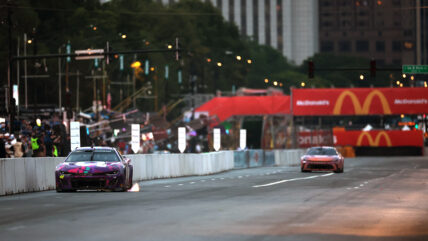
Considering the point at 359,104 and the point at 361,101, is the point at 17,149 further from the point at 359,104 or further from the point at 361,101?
the point at 359,104

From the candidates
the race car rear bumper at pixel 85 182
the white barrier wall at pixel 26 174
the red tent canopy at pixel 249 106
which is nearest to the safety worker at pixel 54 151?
the white barrier wall at pixel 26 174

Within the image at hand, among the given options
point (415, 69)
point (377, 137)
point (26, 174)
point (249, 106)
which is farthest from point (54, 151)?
point (377, 137)

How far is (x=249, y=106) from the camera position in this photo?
89.6 m

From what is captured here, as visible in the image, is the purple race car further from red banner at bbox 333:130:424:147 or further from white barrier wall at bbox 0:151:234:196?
red banner at bbox 333:130:424:147

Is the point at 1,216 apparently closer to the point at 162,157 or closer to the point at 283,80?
the point at 162,157

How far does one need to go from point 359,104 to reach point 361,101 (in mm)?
389

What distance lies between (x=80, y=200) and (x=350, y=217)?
7.20 metres

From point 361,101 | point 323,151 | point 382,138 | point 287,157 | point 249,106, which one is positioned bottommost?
point 287,157

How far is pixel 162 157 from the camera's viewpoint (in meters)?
40.1

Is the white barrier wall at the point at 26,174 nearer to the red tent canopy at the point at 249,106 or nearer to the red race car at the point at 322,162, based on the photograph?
the red race car at the point at 322,162

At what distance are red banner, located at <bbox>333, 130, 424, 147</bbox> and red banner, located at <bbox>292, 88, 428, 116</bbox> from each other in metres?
9.43

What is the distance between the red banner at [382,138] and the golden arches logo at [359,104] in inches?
369

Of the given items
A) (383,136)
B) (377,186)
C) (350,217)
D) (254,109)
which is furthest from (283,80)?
(350,217)

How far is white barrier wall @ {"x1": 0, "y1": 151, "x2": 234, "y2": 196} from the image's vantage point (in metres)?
27.3
